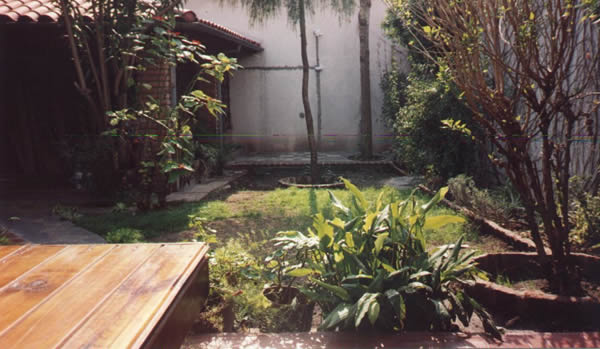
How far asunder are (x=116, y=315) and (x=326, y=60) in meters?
12.1

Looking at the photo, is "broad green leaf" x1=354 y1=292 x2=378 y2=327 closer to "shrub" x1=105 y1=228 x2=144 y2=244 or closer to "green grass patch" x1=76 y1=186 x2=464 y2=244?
"green grass patch" x1=76 y1=186 x2=464 y2=244

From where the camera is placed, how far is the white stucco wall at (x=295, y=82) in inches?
498

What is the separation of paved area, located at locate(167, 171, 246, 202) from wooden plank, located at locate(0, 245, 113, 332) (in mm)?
4823

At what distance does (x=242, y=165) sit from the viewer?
10516 millimetres

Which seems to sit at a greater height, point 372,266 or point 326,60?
point 326,60

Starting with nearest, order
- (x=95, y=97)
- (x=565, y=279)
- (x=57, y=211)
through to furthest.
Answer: (x=565, y=279) < (x=57, y=211) < (x=95, y=97)

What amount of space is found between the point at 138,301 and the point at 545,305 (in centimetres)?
223

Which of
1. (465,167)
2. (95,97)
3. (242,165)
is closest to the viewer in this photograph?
(465,167)

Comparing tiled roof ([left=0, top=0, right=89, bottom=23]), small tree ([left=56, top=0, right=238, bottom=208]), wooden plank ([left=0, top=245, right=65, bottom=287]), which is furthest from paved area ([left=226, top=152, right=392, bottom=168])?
wooden plank ([left=0, top=245, right=65, bottom=287])

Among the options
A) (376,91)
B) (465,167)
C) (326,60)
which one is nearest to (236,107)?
(326,60)

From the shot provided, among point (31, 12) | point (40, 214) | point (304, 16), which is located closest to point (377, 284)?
point (40, 214)

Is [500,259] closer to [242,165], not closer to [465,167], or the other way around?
[465,167]

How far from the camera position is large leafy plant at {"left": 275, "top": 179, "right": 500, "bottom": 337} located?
2.25 m

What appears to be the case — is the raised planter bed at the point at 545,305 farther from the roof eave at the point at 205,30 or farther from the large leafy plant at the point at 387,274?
the roof eave at the point at 205,30
